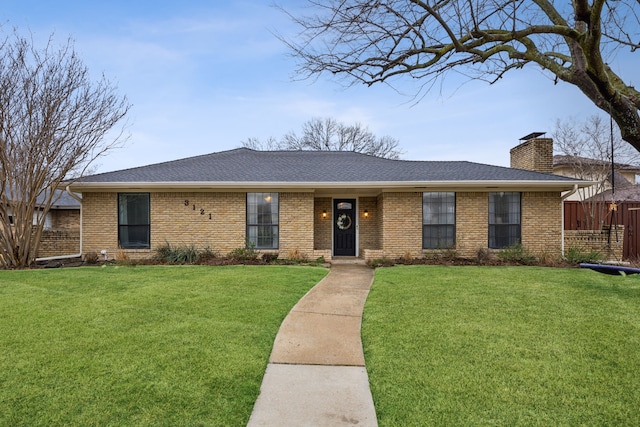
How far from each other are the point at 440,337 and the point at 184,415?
303 centimetres

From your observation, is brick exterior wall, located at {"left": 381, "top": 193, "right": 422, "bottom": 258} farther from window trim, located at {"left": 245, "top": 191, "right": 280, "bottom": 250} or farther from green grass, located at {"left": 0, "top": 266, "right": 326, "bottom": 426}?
green grass, located at {"left": 0, "top": 266, "right": 326, "bottom": 426}

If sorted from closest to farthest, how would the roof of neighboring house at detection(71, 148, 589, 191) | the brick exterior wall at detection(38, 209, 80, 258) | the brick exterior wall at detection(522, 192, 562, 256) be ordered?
the roof of neighboring house at detection(71, 148, 589, 191)
the brick exterior wall at detection(522, 192, 562, 256)
the brick exterior wall at detection(38, 209, 80, 258)

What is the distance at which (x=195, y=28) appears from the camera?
10891 millimetres

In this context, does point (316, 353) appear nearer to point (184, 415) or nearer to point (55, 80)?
point (184, 415)

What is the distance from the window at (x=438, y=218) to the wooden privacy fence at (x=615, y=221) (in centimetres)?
449

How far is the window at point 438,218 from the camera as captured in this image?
37.2 ft

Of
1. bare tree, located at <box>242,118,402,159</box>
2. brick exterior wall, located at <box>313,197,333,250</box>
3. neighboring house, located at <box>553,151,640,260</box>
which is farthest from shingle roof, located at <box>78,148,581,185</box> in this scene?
bare tree, located at <box>242,118,402,159</box>

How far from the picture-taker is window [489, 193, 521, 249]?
1127cm

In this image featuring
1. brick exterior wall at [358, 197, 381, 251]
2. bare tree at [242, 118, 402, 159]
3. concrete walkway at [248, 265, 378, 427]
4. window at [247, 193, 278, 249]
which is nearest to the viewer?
concrete walkway at [248, 265, 378, 427]

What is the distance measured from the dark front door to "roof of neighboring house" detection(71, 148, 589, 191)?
Answer: 4.31 feet

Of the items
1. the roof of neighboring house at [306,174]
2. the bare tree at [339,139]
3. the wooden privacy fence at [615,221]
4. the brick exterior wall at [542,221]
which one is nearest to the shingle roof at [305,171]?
the roof of neighboring house at [306,174]

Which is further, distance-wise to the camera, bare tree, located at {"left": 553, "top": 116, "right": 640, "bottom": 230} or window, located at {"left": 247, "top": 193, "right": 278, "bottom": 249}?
bare tree, located at {"left": 553, "top": 116, "right": 640, "bottom": 230}

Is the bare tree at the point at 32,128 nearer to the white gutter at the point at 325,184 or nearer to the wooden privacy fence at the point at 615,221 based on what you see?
the white gutter at the point at 325,184

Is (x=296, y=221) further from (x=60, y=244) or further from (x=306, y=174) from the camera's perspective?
Result: (x=60, y=244)
